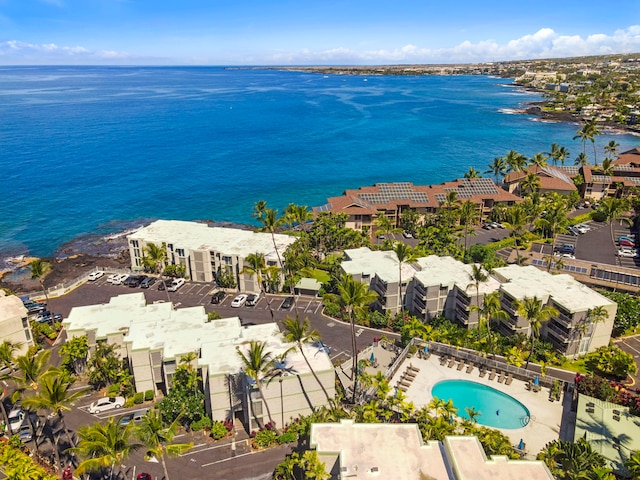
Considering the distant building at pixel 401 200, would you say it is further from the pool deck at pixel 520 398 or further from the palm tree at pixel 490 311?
the pool deck at pixel 520 398

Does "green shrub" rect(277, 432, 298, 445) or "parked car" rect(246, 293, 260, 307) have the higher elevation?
"green shrub" rect(277, 432, 298, 445)

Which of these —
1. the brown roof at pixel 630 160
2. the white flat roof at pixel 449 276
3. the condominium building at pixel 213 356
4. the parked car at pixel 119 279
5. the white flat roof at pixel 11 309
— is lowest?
the parked car at pixel 119 279

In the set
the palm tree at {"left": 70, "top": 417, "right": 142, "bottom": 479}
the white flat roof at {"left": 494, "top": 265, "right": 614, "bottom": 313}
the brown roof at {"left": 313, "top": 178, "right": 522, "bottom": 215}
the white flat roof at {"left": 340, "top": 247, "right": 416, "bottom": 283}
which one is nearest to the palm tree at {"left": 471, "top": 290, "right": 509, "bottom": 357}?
the white flat roof at {"left": 494, "top": 265, "right": 614, "bottom": 313}

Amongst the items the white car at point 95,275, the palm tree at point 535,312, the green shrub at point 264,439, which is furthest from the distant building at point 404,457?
the white car at point 95,275

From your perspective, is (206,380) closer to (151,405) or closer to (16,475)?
(151,405)

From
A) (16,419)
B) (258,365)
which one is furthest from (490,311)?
(16,419)

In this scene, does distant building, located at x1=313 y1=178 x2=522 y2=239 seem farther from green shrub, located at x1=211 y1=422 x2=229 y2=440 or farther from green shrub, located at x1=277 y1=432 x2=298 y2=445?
green shrub, located at x1=277 y1=432 x2=298 y2=445
